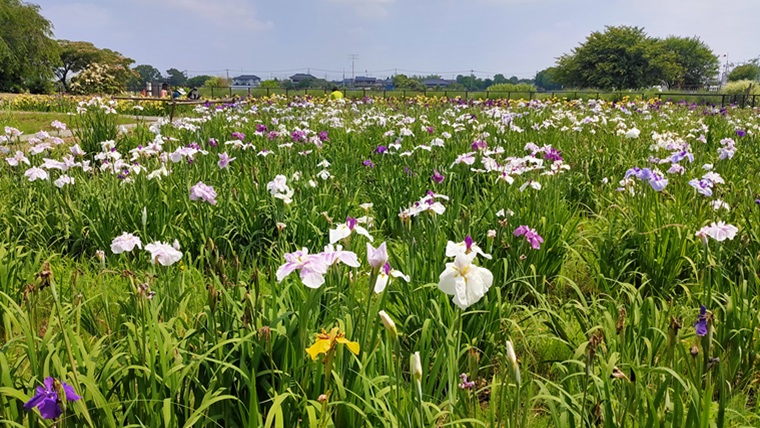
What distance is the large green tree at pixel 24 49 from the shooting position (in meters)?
32.3

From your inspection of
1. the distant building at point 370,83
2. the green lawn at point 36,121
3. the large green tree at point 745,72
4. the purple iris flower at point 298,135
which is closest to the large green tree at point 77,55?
the distant building at point 370,83

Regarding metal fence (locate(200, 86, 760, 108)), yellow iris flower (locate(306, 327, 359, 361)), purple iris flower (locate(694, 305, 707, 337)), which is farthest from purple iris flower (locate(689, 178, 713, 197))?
metal fence (locate(200, 86, 760, 108))

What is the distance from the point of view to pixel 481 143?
14.3 ft

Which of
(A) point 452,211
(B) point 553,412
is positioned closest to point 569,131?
(A) point 452,211

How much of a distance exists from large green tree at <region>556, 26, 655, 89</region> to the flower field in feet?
156

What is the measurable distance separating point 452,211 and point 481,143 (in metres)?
1.38

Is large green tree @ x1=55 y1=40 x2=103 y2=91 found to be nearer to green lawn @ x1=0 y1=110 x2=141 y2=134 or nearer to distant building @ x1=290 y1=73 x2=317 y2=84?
green lawn @ x1=0 y1=110 x2=141 y2=134

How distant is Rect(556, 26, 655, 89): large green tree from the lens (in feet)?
156

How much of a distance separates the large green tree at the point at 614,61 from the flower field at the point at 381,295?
47.4 meters

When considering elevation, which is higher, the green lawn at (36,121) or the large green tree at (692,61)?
the large green tree at (692,61)

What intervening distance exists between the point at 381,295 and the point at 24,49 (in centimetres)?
4142

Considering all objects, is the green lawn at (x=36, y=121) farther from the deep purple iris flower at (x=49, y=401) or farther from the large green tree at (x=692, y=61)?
A: the large green tree at (x=692, y=61)

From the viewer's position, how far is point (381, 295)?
5.54 ft

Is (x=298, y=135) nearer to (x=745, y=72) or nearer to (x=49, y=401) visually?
(x=49, y=401)
